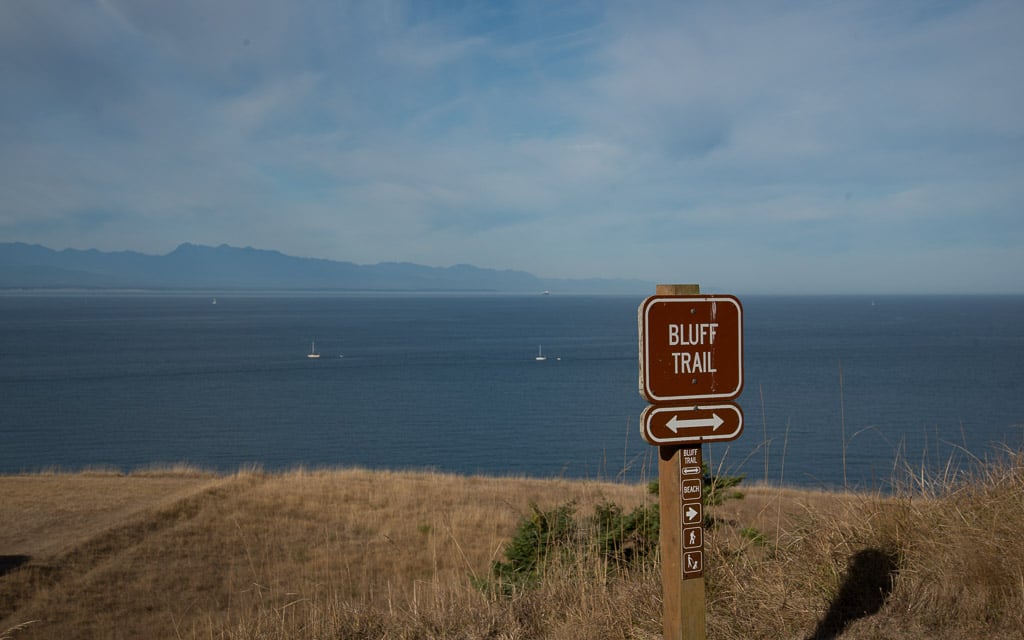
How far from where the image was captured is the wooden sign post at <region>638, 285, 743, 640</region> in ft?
9.38

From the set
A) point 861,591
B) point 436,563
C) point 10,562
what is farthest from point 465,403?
point 861,591

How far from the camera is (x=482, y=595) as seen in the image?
464 centimetres

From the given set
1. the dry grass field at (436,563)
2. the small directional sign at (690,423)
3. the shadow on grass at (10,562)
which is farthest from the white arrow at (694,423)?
the shadow on grass at (10,562)

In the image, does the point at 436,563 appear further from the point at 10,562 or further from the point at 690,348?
the point at 10,562

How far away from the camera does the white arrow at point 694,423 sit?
9.42ft

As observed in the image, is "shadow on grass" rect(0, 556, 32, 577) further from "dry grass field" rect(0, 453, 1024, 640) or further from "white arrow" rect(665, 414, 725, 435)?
"white arrow" rect(665, 414, 725, 435)

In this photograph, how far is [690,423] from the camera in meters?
2.89

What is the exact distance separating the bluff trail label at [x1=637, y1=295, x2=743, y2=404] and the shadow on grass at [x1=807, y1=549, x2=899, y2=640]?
1725 millimetres

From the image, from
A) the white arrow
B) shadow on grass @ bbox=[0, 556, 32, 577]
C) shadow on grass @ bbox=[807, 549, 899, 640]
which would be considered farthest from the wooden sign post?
shadow on grass @ bbox=[0, 556, 32, 577]

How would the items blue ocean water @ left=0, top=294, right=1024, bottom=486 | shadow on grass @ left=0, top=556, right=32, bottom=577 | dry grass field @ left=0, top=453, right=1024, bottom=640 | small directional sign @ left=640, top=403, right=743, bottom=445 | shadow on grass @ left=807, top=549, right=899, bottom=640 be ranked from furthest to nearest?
blue ocean water @ left=0, top=294, right=1024, bottom=486 → shadow on grass @ left=0, top=556, right=32, bottom=577 → dry grass field @ left=0, top=453, right=1024, bottom=640 → shadow on grass @ left=807, top=549, right=899, bottom=640 → small directional sign @ left=640, top=403, right=743, bottom=445

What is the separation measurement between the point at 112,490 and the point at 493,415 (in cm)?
3536

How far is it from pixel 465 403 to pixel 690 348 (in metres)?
58.4

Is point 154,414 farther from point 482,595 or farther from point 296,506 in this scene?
point 482,595

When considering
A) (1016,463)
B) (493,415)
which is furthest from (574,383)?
(1016,463)
